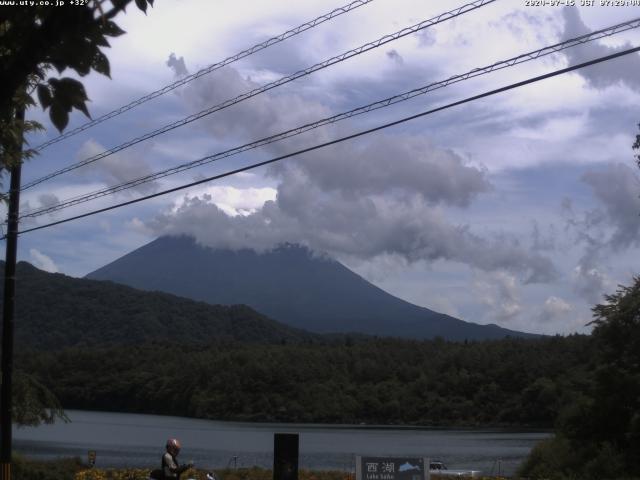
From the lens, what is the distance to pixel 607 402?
1131 inches

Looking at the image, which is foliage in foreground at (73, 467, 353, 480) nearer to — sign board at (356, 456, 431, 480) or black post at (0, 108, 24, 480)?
black post at (0, 108, 24, 480)

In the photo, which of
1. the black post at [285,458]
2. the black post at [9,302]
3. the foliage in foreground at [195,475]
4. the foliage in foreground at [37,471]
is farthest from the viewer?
the foliage in foreground at [37,471]

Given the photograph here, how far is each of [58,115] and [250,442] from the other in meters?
71.9

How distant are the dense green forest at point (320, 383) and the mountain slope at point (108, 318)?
35.2m

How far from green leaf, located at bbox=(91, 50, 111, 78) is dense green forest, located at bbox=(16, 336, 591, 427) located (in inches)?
3648

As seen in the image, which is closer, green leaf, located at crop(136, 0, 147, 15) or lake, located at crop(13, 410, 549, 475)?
green leaf, located at crop(136, 0, 147, 15)

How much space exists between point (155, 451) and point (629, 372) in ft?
124

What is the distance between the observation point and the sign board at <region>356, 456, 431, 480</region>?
42.4 ft

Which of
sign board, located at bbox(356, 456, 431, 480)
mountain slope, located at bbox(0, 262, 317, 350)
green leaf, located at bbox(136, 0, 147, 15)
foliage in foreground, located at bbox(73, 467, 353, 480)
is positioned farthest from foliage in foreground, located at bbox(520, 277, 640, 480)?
mountain slope, located at bbox(0, 262, 317, 350)

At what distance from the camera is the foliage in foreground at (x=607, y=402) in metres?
28.4

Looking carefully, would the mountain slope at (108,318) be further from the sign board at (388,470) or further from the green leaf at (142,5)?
the green leaf at (142,5)

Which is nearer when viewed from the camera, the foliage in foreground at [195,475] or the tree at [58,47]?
the tree at [58,47]

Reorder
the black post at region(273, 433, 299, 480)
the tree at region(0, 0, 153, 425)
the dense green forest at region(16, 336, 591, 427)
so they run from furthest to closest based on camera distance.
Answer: the dense green forest at region(16, 336, 591, 427) < the black post at region(273, 433, 299, 480) < the tree at region(0, 0, 153, 425)

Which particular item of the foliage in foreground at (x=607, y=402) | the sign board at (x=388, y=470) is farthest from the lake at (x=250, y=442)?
the sign board at (x=388, y=470)
